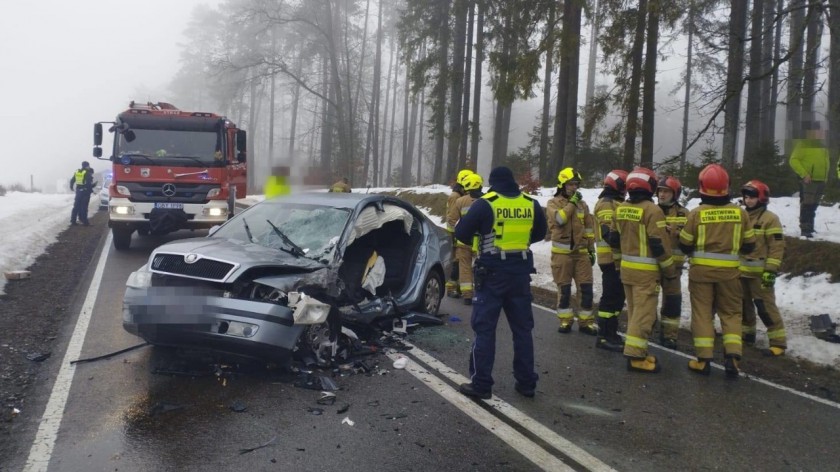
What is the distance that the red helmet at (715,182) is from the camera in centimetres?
578

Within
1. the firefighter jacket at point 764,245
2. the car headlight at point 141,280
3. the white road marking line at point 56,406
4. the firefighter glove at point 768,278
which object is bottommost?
the white road marking line at point 56,406

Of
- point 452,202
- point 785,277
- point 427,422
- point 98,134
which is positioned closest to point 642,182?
point 427,422

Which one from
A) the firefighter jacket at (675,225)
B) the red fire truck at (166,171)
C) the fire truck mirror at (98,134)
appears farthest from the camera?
the fire truck mirror at (98,134)

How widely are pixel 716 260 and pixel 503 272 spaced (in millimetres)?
2310

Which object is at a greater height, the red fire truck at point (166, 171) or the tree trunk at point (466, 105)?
the tree trunk at point (466, 105)

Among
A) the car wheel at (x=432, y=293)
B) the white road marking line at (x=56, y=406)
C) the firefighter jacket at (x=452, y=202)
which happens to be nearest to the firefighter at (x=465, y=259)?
the firefighter jacket at (x=452, y=202)

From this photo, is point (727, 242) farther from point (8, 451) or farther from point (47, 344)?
point (47, 344)

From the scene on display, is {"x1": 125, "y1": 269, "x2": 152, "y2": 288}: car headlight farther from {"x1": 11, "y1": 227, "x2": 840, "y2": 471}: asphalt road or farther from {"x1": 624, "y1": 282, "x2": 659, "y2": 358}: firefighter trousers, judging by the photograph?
{"x1": 624, "y1": 282, "x2": 659, "y2": 358}: firefighter trousers

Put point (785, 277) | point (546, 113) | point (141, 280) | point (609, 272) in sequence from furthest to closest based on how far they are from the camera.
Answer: point (546, 113) → point (785, 277) → point (609, 272) → point (141, 280)

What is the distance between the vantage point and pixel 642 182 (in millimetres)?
6055

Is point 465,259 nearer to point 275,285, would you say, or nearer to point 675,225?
point 675,225

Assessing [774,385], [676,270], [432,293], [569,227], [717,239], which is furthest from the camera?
[432,293]

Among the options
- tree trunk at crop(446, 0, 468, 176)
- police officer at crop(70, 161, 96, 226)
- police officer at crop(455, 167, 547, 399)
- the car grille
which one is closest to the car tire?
police officer at crop(70, 161, 96, 226)

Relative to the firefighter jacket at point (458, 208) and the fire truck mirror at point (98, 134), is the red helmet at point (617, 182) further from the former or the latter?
the fire truck mirror at point (98, 134)
